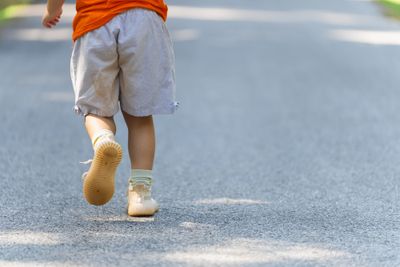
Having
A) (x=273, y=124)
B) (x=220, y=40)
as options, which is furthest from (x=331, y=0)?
(x=273, y=124)

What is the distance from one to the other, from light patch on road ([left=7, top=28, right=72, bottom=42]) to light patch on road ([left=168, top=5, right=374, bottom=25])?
3.25 metres

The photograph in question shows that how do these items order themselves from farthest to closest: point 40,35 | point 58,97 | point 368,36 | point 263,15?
1. point 263,15
2. point 368,36
3. point 40,35
4. point 58,97

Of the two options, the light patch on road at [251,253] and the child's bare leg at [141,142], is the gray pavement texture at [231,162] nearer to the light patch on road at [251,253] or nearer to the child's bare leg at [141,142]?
the light patch on road at [251,253]

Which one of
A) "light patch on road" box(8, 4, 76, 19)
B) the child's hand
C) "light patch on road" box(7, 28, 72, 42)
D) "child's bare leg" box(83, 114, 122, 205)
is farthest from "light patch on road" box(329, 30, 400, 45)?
"child's bare leg" box(83, 114, 122, 205)

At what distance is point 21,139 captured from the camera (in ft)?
25.0

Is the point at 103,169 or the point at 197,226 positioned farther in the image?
the point at 197,226

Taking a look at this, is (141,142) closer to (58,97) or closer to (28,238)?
(28,238)

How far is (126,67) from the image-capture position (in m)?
4.89

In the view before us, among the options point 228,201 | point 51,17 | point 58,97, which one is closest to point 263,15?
point 58,97

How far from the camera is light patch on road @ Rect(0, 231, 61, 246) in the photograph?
445 centimetres

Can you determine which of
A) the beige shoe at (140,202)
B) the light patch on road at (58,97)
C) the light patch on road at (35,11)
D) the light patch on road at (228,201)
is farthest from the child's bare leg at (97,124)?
the light patch on road at (35,11)

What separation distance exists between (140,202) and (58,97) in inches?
199

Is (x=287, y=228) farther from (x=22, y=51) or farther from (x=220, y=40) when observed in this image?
(x=220, y=40)

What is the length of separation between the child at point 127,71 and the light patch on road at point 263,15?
13.3 metres
